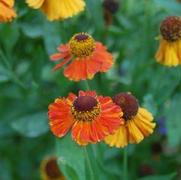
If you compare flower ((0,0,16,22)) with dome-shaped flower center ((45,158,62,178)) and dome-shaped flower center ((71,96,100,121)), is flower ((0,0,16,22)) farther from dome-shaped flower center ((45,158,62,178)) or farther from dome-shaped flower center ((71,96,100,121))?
dome-shaped flower center ((45,158,62,178))

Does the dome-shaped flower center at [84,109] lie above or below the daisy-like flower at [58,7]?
below

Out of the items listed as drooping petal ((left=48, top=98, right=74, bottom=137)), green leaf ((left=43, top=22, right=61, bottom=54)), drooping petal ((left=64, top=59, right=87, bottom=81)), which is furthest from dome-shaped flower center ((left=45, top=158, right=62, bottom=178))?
drooping petal ((left=48, top=98, right=74, bottom=137))

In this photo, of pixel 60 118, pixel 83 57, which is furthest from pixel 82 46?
pixel 60 118

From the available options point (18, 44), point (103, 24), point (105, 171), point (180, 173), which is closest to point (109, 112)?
point (105, 171)

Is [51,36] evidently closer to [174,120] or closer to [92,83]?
[92,83]

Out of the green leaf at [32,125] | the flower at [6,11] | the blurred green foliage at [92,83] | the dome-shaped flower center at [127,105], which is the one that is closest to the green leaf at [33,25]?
the blurred green foliage at [92,83]

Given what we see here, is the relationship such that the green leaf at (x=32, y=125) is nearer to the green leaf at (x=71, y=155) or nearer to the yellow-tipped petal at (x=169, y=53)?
the green leaf at (x=71, y=155)
